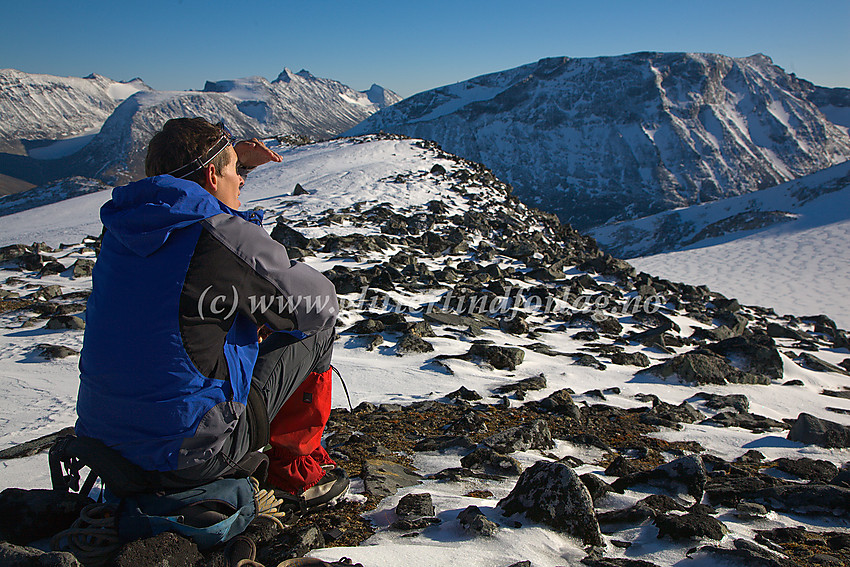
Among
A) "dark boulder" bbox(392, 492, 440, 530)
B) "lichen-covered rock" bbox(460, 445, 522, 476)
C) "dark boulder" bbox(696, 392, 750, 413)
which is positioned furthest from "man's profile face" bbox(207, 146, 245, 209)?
"dark boulder" bbox(696, 392, 750, 413)

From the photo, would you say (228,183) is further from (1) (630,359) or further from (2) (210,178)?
(1) (630,359)

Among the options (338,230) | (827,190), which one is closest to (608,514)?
(338,230)

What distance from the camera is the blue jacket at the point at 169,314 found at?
5.56ft

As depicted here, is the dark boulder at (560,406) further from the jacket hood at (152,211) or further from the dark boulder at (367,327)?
the jacket hood at (152,211)

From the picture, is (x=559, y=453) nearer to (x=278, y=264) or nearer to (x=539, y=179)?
(x=278, y=264)

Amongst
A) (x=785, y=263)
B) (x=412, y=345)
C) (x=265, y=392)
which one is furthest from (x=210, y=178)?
(x=785, y=263)

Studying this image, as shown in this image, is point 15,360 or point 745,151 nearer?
point 15,360

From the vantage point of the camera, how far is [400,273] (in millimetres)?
9781

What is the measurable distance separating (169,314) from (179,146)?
0.74 metres

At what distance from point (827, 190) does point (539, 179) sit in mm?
113911

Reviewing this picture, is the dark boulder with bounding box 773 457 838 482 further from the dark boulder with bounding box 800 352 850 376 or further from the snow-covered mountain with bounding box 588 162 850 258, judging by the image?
the snow-covered mountain with bounding box 588 162 850 258

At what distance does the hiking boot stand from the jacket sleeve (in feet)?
2.82

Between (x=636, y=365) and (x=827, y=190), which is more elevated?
(x=827, y=190)

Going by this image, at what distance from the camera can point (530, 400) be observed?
5.06m
